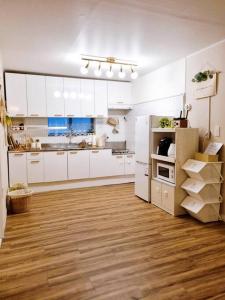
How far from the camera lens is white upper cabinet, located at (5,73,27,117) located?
4.45m

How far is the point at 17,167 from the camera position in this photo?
4391mm

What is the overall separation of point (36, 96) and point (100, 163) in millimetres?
1971

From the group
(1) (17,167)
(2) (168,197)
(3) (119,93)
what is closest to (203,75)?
(2) (168,197)

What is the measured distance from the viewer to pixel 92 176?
5016 millimetres

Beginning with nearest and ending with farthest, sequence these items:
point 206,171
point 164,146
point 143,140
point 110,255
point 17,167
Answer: point 110,255
point 206,171
point 164,146
point 143,140
point 17,167

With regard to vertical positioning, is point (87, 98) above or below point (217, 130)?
above

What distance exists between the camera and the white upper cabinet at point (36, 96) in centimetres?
461

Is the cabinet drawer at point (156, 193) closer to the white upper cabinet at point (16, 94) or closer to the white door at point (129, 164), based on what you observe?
the white door at point (129, 164)

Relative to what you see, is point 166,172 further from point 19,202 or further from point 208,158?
point 19,202

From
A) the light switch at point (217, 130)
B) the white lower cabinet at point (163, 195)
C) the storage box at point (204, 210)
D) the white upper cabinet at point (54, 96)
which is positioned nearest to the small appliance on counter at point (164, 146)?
the white lower cabinet at point (163, 195)

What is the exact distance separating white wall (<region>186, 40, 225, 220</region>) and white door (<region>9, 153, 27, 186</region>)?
3231 millimetres

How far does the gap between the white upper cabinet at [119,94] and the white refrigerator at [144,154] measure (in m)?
1.47

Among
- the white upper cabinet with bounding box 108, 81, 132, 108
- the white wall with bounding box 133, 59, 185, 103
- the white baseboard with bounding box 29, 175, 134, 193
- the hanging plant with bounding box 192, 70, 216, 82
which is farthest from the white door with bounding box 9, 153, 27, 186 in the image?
the hanging plant with bounding box 192, 70, 216, 82

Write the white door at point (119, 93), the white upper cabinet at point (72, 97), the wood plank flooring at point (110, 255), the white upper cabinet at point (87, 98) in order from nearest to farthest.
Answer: the wood plank flooring at point (110, 255) < the white upper cabinet at point (72, 97) < the white upper cabinet at point (87, 98) < the white door at point (119, 93)
